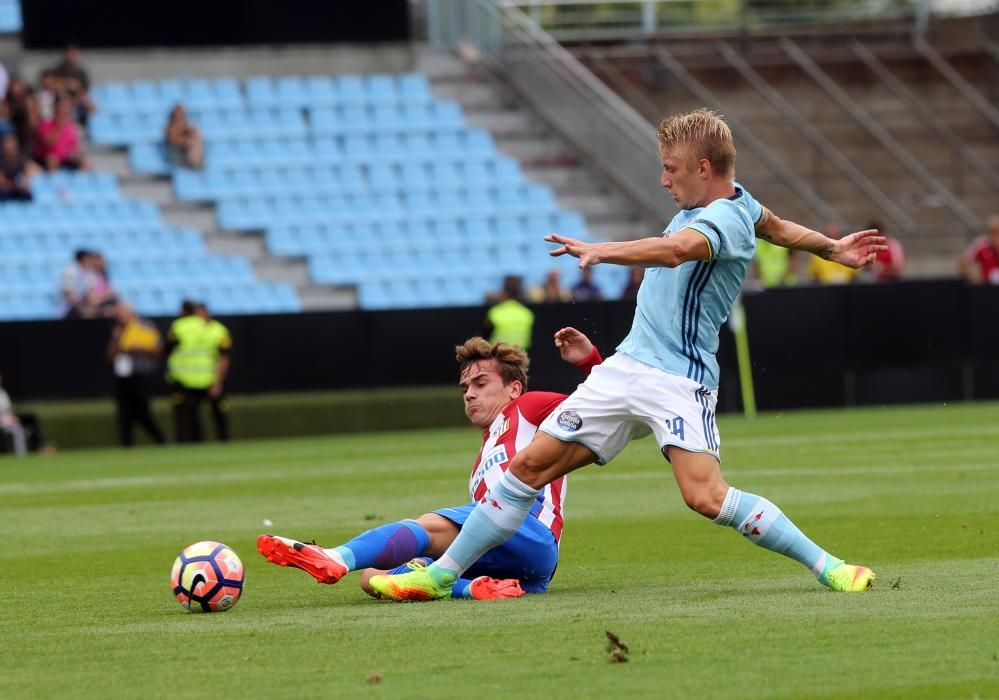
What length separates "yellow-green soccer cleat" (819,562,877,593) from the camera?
7.47 meters

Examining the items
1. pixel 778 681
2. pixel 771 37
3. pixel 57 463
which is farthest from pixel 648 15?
pixel 778 681

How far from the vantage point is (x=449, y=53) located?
32719mm

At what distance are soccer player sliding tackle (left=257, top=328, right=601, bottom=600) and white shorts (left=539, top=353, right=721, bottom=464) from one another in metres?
0.43

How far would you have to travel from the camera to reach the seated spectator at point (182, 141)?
2864 cm

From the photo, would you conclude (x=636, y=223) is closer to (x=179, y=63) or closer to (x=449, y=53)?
(x=449, y=53)

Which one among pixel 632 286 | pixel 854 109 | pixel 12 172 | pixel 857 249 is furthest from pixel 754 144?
pixel 857 249

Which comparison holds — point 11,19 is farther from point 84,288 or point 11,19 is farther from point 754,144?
point 754,144

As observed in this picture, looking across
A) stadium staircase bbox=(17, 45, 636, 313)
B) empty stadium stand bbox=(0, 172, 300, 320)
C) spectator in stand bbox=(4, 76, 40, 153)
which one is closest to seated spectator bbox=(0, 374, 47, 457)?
empty stadium stand bbox=(0, 172, 300, 320)

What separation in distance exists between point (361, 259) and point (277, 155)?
2.87m

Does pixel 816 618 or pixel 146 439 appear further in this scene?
pixel 146 439

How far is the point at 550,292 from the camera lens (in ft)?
83.1

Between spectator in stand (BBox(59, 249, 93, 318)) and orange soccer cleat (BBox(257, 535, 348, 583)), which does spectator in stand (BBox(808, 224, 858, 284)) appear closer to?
spectator in stand (BBox(59, 249, 93, 318))

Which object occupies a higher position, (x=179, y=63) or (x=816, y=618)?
(x=179, y=63)

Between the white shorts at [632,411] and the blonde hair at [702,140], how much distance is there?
2.88 ft
